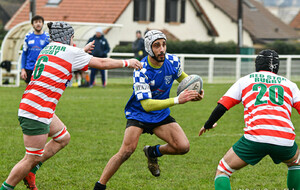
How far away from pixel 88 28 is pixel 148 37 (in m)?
17.8

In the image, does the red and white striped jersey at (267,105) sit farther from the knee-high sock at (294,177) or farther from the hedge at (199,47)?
the hedge at (199,47)

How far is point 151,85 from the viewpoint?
7.02 metres

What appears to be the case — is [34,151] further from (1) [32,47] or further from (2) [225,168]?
(1) [32,47]

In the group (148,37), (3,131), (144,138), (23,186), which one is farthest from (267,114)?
(3,131)

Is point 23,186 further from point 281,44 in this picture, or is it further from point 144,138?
point 281,44

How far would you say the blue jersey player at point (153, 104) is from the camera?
6.71 m

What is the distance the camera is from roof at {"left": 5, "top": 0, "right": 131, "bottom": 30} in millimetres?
40594

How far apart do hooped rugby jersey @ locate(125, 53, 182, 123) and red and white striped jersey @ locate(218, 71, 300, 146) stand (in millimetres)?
1359

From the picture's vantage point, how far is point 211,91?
2094 centimetres

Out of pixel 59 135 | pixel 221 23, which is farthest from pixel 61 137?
pixel 221 23

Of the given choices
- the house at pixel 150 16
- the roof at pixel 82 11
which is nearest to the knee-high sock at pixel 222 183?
the house at pixel 150 16

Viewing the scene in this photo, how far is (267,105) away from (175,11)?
39187 millimetres

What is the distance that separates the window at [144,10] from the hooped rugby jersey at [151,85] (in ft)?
117

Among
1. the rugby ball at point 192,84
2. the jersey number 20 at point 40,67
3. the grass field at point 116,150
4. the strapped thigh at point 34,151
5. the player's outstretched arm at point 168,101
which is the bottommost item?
the grass field at point 116,150
